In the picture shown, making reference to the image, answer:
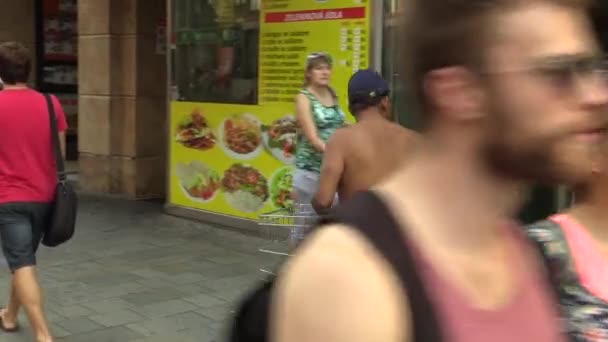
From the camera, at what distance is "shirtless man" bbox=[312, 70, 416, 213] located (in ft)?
14.8

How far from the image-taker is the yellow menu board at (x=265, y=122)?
776cm

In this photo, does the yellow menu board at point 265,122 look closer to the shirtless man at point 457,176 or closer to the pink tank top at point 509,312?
the pink tank top at point 509,312

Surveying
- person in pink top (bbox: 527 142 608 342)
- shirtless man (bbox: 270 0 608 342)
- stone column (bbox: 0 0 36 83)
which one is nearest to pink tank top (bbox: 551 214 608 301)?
person in pink top (bbox: 527 142 608 342)

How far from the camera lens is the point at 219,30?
30.2 ft

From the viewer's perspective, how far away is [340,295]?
1.17 m

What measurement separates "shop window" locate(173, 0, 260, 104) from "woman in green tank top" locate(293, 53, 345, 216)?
8.56ft

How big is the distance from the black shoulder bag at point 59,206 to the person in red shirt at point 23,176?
4 centimetres

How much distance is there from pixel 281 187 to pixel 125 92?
3.38 m

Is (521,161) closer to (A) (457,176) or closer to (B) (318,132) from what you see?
(A) (457,176)

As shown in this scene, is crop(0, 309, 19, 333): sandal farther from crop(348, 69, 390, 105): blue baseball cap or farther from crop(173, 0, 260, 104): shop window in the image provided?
crop(173, 0, 260, 104): shop window

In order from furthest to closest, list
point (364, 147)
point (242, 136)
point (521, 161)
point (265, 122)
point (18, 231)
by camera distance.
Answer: point (242, 136) < point (265, 122) < point (18, 231) < point (364, 147) < point (521, 161)

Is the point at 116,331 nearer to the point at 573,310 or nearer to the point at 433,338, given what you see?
the point at 573,310

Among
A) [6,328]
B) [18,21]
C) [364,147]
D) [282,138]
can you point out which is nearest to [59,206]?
[6,328]

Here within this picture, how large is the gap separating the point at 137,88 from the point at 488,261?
9.80m
